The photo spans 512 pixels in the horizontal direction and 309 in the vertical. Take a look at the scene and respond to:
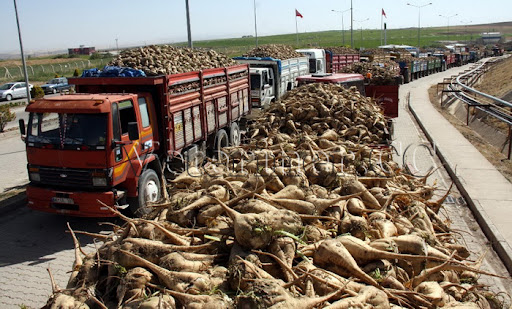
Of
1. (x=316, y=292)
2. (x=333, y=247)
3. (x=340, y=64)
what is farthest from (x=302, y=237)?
(x=340, y=64)

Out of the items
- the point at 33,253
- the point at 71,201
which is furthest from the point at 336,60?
the point at 33,253

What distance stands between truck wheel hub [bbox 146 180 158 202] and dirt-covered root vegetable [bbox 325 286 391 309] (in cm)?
555

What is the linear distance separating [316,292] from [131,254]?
1.73 m

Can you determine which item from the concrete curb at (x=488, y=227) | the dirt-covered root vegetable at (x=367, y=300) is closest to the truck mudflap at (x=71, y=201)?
the dirt-covered root vegetable at (x=367, y=300)

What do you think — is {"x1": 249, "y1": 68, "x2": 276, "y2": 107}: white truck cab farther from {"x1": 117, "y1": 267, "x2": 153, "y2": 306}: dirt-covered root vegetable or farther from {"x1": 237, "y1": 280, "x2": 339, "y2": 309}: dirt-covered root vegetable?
{"x1": 237, "y1": 280, "x2": 339, "y2": 309}: dirt-covered root vegetable

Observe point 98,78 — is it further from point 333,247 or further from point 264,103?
point 264,103

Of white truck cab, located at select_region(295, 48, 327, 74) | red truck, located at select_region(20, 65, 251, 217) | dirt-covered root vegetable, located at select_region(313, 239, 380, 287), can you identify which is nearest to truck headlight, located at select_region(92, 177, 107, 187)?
red truck, located at select_region(20, 65, 251, 217)

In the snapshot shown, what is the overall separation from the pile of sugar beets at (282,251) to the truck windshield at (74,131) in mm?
2038

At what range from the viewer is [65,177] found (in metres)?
8.03

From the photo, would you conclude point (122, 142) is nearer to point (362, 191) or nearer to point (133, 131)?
point (133, 131)

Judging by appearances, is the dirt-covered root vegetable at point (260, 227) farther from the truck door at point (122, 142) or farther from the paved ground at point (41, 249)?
the truck door at point (122, 142)

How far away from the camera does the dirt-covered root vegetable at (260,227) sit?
4227 mm

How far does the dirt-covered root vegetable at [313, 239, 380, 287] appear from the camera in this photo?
4.28 m

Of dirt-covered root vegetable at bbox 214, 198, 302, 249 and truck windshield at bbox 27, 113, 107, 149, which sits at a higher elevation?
truck windshield at bbox 27, 113, 107, 149
